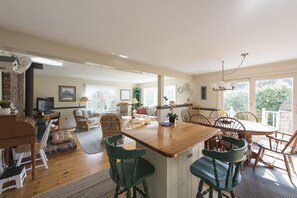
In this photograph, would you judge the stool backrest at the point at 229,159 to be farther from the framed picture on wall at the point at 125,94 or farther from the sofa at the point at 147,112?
the framed picture on wall at the point at 125,94

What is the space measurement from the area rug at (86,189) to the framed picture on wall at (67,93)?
473cm

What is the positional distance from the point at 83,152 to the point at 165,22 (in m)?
3.31

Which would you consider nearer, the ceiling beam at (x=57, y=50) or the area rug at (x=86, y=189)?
the area rug at (x=86, y=189)

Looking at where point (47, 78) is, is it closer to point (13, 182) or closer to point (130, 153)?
point (13, 182)

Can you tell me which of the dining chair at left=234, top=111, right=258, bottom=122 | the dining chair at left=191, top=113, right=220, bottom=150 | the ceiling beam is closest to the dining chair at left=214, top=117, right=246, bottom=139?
the dining chair at left=191, top=113, right=220, bottom=150

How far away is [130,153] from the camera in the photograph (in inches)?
42.8

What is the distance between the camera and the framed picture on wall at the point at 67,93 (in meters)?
5.70

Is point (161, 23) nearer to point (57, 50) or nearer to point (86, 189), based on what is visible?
point (57, 50)

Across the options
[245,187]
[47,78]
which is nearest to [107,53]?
[245,187]

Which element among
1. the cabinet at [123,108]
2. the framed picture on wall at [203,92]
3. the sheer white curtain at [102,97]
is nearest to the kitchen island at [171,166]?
the framed picture on wall at [203,92]

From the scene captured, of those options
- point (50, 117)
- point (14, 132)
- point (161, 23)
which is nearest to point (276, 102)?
point (161, 23)

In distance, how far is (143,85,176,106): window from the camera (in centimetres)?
665

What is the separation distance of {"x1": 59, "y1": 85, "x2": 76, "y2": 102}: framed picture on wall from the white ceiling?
4240 millimetres

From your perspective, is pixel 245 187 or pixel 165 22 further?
pixel 245 187
